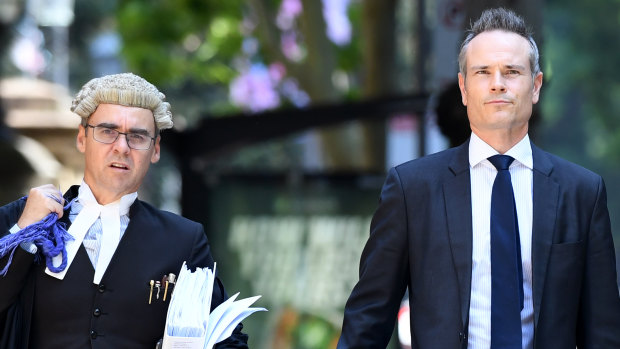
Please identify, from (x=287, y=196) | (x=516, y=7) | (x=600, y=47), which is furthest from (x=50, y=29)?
(x=516, y=7)

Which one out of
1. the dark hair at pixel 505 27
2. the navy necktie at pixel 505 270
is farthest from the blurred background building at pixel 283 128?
the navy necktie at pixel 505 270

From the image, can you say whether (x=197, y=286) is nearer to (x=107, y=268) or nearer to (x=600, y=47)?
(x=107, y=268)

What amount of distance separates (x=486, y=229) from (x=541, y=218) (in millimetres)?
186

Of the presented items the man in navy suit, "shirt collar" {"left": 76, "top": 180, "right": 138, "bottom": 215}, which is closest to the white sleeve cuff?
"shirt collar" {"left": 76, "top": 180, "right": 138, "bottom": 215}

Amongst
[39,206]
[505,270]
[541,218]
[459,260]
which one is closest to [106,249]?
[39,206]

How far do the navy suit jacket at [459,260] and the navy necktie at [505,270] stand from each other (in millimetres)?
62

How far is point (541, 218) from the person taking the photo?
4133 mm

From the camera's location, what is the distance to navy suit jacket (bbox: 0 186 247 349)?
4.12m

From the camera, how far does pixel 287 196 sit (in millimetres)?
9938

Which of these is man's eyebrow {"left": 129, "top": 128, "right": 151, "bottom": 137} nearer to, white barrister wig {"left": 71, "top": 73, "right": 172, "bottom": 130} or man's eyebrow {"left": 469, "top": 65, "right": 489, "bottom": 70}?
white barrister wig {"left": 71, "top": 73, "right": 172, "bottom": 130}

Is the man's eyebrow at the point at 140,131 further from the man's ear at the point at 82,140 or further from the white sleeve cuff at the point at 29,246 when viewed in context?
the white sleeve cuff at the point at 29,246

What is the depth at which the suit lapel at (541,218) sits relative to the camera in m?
4.05

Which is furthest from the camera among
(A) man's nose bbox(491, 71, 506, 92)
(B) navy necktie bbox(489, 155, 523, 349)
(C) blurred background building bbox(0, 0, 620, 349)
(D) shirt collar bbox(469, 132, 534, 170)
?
(C) blurred background building bbox(0, 0, 620, 349)

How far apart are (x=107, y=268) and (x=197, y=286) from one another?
0.32 metres
